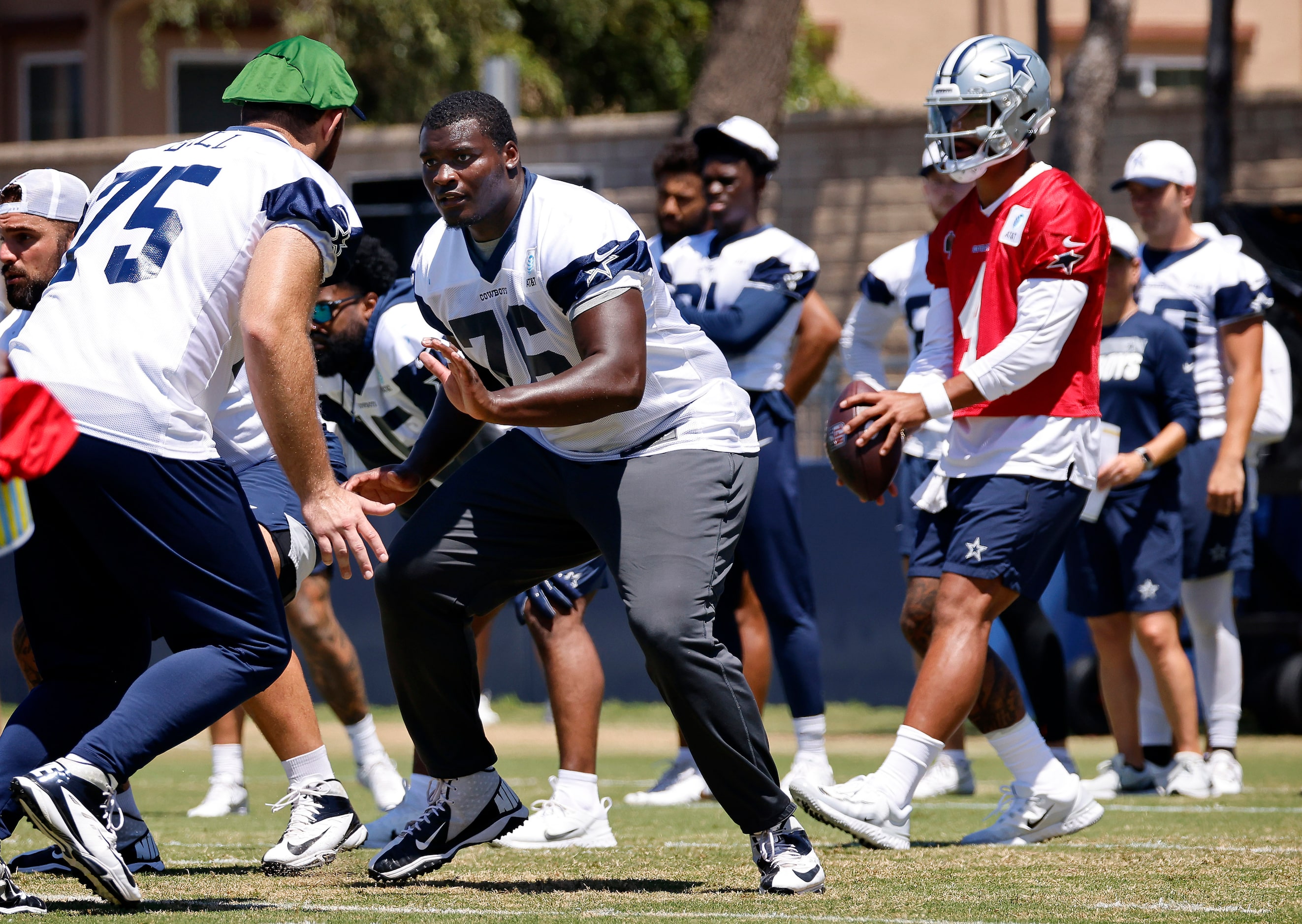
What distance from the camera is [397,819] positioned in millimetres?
5320

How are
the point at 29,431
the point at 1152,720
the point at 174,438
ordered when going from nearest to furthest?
the point at 29,431 < the point at 174,438 < the point at 1152,720

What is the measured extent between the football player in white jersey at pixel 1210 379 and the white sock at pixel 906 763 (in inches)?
111

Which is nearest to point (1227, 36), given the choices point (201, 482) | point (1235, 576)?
point (1235, 576)

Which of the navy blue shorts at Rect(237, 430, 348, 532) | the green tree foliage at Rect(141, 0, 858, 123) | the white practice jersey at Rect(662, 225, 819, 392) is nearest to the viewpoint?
the navy blue shorts at Rect(237, 430, 348, 532)

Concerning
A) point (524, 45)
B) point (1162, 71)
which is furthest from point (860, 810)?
point (1162, 71)

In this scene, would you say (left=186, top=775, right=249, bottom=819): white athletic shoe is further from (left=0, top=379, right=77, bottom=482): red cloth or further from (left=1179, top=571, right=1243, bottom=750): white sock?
(left=1179, top=571, right=1243, bottom=750): white sock

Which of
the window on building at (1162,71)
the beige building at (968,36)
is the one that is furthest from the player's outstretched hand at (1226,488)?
the window on building at (1162,71)

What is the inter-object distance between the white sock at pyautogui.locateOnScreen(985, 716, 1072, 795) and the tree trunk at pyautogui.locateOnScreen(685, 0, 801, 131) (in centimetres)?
969

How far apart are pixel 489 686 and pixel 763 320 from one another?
6065mm

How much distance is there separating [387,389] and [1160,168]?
374 cm

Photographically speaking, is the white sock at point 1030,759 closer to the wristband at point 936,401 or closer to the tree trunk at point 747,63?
the wristband at point 936,401

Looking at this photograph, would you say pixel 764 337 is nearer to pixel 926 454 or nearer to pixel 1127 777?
pixel 926 454

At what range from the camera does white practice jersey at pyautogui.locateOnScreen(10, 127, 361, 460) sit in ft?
12.6

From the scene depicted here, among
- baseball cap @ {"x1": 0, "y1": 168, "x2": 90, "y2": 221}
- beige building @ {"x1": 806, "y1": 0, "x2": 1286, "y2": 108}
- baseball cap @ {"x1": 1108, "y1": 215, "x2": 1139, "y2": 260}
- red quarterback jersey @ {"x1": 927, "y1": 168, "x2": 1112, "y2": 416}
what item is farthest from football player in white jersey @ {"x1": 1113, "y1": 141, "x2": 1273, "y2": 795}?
beige building @ {"x1": 806, "y1": 0, "x2": 1286, "y2": 108}
